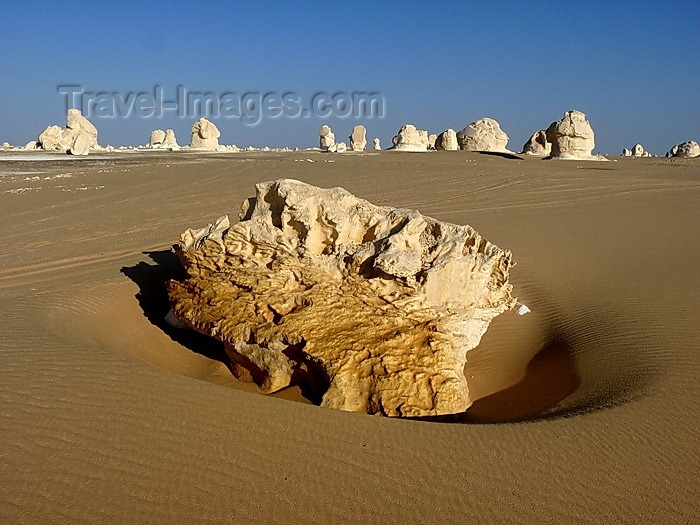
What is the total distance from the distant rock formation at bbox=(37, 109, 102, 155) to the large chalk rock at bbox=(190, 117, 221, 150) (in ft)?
28.4

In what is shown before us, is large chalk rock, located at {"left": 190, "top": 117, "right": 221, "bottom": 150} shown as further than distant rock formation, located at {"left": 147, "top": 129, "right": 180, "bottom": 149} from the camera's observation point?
No

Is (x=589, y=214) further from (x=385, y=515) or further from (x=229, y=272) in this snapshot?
(x=385, y=515)

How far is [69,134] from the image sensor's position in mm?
45031

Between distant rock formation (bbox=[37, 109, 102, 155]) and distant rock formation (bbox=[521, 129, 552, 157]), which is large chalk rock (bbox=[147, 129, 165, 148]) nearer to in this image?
distant rock formation (bbox=[37, 109, 102, 155])

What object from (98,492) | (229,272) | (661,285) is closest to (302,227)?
(229,272)

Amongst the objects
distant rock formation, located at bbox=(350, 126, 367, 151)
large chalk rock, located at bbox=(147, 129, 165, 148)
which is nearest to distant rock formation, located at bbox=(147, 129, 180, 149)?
large chalk rock, located at bbox=(147, 129, 165, 148)

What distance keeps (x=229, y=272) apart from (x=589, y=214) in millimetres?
9974

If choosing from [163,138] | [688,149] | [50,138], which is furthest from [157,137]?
[688,149]

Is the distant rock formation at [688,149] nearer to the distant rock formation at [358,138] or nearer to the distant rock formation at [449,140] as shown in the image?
the distant rock formation at [449,140]

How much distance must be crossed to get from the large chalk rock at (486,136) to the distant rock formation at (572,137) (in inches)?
268

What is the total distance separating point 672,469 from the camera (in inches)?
118

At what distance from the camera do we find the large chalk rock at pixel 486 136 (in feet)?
115

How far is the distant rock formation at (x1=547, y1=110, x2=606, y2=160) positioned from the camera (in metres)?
26.5

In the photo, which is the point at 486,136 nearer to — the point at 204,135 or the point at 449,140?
the point at 449,140
